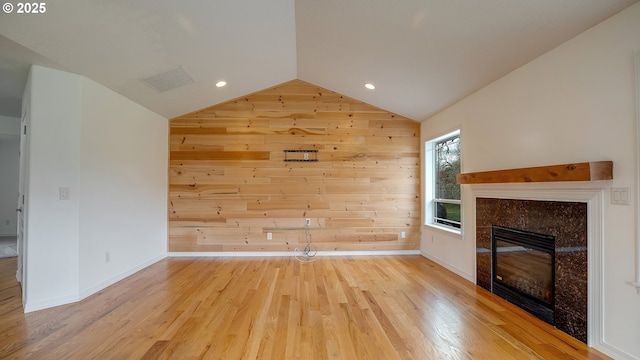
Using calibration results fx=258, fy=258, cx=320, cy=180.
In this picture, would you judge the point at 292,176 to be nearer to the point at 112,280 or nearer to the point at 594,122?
the point at 112,280

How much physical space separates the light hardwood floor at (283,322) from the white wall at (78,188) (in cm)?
27

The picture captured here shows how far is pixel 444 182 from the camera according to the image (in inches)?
168

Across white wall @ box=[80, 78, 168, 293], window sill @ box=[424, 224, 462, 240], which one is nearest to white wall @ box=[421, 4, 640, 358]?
window sill @ box=[424, 224, 462, 240]

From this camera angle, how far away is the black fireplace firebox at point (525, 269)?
2.31 m

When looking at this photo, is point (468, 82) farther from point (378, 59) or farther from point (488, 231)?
point (488, 231)

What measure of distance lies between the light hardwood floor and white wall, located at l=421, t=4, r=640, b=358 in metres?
0.49

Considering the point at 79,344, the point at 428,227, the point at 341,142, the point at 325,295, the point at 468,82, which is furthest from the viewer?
the point at 341,142

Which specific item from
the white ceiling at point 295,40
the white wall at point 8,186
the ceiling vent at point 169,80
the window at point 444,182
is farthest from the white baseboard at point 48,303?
the white wall at point 8,186

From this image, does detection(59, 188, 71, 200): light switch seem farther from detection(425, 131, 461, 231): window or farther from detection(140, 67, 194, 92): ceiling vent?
detection(425, 131, 461, 231): window

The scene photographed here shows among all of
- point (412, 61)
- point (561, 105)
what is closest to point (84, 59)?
point (412, 61)

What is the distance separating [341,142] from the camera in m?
4.75

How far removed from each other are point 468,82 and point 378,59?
1117mm

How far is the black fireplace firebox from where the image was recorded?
91.0 inches

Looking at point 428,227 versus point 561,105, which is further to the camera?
point 428,227
